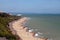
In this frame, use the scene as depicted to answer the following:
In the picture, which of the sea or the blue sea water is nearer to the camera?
the sea

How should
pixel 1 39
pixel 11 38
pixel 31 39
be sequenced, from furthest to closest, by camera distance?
pixel 31 39
pixel 11 38
pixel 1 39

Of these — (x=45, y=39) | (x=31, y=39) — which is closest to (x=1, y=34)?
(x=31, y=39)

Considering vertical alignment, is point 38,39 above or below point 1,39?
below

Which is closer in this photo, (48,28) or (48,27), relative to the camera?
(48,28)

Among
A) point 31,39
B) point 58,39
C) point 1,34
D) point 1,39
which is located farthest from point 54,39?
point 1,39

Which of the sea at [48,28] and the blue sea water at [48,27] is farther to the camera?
the blue sea water at [48,27]

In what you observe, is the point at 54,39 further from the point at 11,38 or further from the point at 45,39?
the point at 11,38

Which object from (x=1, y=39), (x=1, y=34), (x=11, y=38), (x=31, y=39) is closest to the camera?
(x=1, y=39)

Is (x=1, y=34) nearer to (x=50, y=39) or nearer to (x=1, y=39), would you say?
(x=1, y=39)

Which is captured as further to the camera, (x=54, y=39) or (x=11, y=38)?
(x=54, y=39)
